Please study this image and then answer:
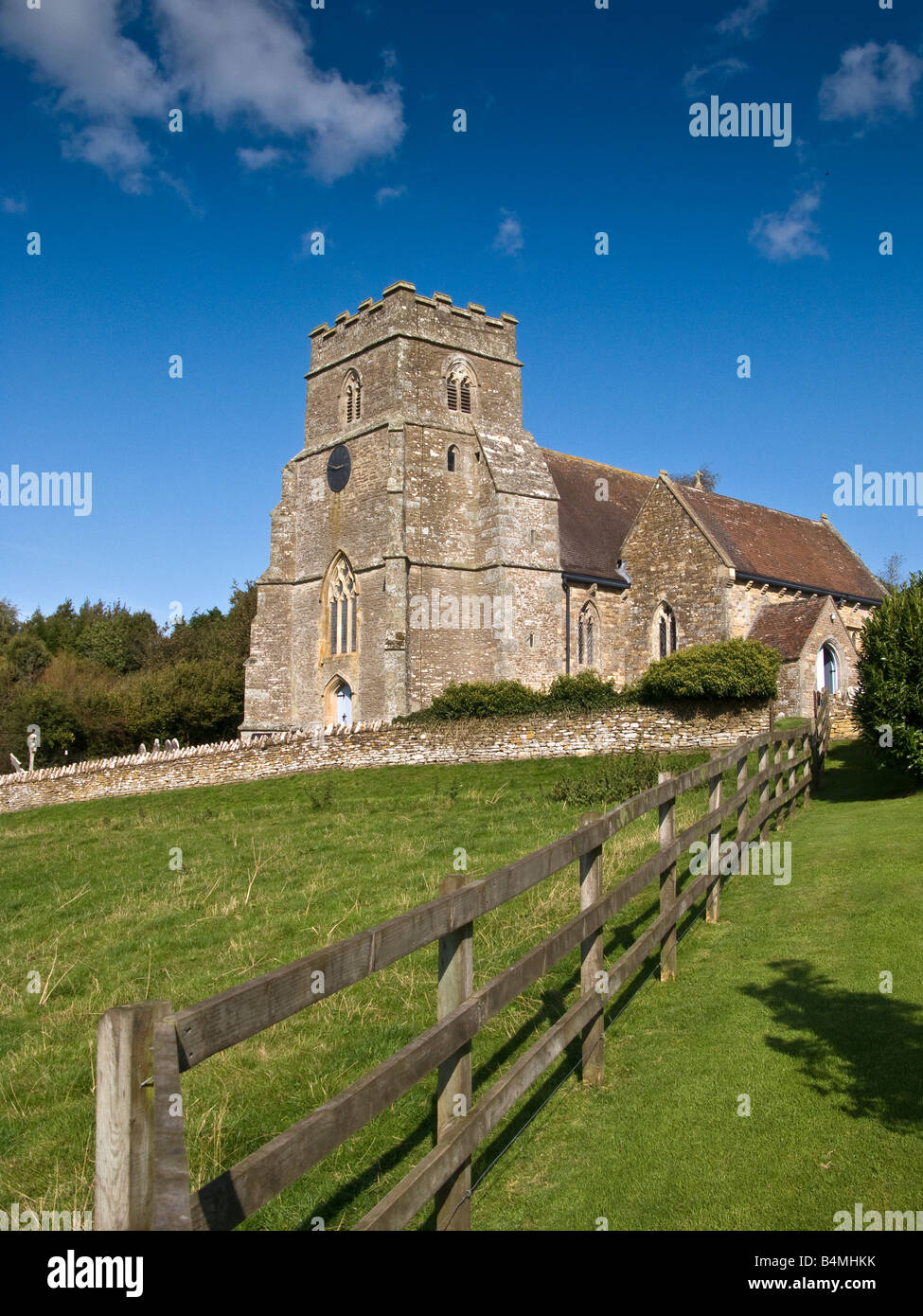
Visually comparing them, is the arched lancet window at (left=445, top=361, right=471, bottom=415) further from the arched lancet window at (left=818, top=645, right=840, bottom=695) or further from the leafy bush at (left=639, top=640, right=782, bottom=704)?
the arched lancet window at (left=818, top=645, right=840, bottom=695)

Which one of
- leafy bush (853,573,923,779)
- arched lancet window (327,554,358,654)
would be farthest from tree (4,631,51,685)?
leafy bush (853,573,923,779)

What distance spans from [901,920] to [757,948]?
1218 millimetres

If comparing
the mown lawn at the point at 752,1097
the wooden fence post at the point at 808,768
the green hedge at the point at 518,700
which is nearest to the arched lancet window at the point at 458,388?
the green hedge at the point at 518,700

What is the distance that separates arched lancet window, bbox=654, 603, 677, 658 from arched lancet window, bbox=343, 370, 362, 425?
13.3 metres

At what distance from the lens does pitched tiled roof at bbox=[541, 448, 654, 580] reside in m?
34.8

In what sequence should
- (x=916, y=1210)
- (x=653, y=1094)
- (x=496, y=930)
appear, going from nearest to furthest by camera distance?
(x=916, y=1210)
(x=653, y=1094)
(x=496, y=930)

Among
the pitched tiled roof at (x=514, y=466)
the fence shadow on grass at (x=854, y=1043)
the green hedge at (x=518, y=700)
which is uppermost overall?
the pitched tiled roof at (x=514, y=466)

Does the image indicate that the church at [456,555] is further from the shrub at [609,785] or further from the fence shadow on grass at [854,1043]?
the fence shadow on grass at [854,1043]

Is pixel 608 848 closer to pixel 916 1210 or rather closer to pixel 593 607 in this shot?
pixel 916 1210

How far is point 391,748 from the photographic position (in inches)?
1016

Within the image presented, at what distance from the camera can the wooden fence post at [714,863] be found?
8.10m

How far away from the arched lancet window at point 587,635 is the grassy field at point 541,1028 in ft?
72.3

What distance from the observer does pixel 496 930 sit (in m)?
7.62
